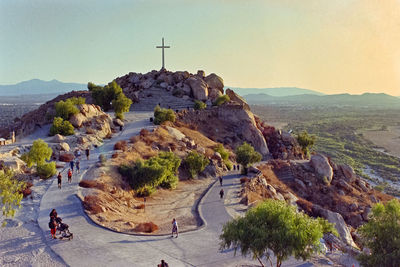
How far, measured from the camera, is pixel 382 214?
1507cm

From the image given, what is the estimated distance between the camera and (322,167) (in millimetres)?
43469

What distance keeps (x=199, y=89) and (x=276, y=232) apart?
165 ft

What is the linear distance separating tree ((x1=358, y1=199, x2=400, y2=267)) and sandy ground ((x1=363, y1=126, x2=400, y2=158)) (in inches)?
3240

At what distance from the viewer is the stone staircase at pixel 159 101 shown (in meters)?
59.3

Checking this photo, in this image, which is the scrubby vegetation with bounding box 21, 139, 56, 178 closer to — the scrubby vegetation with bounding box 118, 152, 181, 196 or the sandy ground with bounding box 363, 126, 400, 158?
the scrubby vegetation with bounding box 118, 152, 181, 196

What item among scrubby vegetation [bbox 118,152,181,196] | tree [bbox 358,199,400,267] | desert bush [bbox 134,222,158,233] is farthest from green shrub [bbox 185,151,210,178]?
tree [bbox 358,199,400,267]

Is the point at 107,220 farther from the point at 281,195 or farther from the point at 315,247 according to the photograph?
the point at 281,195

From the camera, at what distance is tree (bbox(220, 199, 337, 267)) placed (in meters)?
13.2

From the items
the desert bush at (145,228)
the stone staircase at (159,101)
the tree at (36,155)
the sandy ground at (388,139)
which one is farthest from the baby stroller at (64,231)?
the sandy ground at (388,139)

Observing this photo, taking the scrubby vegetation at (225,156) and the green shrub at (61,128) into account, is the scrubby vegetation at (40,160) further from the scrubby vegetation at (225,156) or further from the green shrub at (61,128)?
the scrubby vegetation at (225,156)

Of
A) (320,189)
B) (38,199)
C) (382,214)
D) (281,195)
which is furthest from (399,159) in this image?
(38,199)

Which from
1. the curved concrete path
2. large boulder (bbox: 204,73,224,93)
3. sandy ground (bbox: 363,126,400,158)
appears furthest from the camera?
sandy ground (bbox: 363,126,400,158)

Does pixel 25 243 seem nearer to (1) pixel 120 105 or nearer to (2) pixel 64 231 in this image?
(2) pixel 64 231

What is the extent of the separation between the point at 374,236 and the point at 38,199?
19400mm
